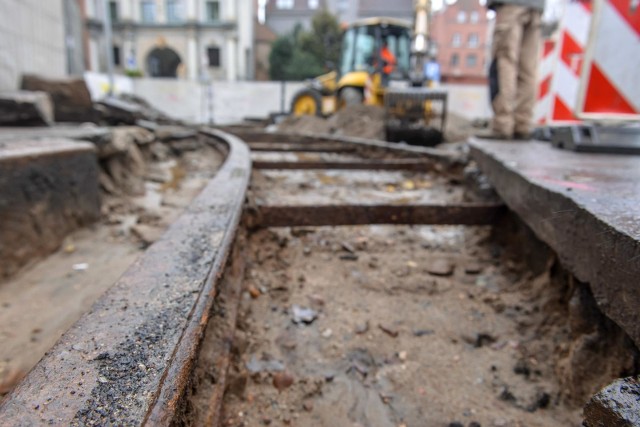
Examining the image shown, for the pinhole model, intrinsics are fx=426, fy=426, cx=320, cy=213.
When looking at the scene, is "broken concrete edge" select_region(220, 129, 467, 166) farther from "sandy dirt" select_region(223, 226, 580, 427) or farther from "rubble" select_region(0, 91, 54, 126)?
"rubble" select_region(0, 91, 54, 126)

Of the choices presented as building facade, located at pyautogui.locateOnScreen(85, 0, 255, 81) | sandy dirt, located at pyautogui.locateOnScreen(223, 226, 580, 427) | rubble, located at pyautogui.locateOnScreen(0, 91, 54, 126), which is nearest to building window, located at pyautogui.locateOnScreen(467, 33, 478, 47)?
building facade, located at pyautogui.locateOnScreen(85, 0, 255, 81)

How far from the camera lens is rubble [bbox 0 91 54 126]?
161 inches

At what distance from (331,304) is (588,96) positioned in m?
3.02

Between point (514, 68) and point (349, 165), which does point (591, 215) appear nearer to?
point (349, 165)

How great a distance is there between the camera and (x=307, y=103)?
12.9 metres

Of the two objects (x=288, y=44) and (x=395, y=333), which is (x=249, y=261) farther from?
(x=288, y=44)

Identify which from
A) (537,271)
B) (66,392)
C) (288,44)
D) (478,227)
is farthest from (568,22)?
(288,44)

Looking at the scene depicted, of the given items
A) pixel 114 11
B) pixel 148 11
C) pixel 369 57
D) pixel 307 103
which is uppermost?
pixel 148 11

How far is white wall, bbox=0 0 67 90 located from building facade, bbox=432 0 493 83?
4771 cm

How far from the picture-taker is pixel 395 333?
1.51m

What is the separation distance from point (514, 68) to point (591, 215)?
321 cm

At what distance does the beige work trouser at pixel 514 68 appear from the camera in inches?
150

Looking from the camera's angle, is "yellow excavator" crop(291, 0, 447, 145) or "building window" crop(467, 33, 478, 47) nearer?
"yellow excavator" crop(291, 0, 447, 145)

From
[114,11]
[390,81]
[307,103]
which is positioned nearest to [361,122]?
Result: [390,81]
